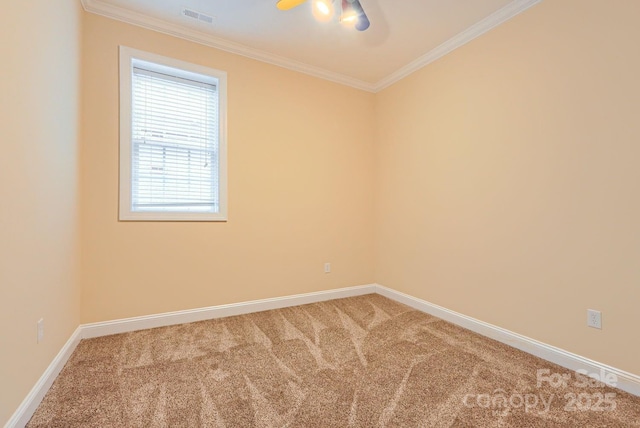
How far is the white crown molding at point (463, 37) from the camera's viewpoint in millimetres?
2281

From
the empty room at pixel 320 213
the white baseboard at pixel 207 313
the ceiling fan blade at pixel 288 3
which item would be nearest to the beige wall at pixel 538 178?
the empty room at pixel 320 213

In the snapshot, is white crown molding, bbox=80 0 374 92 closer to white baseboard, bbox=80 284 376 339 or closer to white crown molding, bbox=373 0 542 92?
white crown molding, bbox=373 0 542 92

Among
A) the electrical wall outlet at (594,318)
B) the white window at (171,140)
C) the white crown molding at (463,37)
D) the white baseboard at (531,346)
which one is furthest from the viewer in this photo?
the white window at (171,140)

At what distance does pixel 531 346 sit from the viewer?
2199 millimetres

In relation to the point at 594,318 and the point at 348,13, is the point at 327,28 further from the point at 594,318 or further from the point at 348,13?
the point at 594,318

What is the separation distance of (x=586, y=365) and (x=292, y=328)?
219cm

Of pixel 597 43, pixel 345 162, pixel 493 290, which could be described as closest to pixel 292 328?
pixel 493 290

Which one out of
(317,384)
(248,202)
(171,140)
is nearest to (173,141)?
(171,140)

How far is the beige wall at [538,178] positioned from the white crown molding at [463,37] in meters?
→ 0.06

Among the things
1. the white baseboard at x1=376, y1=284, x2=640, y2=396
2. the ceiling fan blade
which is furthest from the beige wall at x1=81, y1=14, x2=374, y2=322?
the ceiling fan blade

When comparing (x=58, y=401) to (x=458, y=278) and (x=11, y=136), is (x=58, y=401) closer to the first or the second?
(x=11, y=136)

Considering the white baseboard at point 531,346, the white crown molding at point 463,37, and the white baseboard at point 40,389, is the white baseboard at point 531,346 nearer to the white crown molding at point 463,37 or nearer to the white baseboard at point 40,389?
the white crown molding at point 463,37

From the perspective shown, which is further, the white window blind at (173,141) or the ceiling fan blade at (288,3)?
the white window blind at (173,141)

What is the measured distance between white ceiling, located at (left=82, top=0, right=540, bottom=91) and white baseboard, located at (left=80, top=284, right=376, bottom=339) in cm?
267
